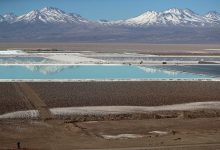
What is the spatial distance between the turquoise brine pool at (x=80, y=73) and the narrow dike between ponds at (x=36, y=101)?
346 cm

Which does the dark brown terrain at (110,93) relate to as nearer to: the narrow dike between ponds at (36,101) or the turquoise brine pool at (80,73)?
the narrow dike between ponds at (36,101)

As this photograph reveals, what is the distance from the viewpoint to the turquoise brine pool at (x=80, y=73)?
944 inches

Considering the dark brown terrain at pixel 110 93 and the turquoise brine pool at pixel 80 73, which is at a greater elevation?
the turquoise brine pool at pixel 80 73

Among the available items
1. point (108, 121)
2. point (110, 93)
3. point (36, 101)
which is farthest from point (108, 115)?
point (110, 93)

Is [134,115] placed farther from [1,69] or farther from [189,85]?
[1,69]

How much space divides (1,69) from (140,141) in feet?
61.2

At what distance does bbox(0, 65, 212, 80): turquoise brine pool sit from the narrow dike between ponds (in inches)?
136

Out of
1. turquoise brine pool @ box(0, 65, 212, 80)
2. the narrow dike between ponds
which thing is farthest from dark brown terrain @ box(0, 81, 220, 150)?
turquoise brine pool @ box(0, 65, 212, 80)

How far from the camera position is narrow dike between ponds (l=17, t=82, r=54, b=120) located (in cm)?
→ 1361

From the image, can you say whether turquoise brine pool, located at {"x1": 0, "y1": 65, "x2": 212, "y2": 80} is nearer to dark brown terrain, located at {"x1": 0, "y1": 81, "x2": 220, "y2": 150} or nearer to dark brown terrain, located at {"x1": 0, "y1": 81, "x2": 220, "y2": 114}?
dark brown terrain, located at {"x1": 0, "y1": 81, "x2": 220, "y2": 114}

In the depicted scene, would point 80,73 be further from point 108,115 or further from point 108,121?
point 108,121

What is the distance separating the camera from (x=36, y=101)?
16.1m

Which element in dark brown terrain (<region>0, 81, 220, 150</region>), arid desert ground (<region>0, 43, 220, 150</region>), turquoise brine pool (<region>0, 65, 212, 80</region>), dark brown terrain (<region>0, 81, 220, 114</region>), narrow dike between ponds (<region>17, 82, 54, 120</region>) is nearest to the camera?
dark brown terrain (<region>0, 81, 220, 150</region>)

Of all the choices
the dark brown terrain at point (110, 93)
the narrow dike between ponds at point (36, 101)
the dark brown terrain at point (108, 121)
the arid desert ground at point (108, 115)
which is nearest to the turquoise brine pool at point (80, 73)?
the dark brown terrain at point (110, 93)
